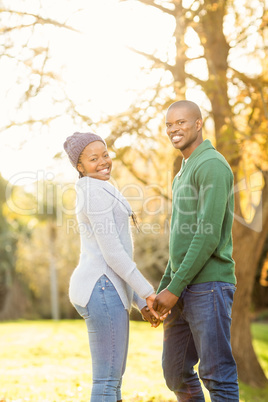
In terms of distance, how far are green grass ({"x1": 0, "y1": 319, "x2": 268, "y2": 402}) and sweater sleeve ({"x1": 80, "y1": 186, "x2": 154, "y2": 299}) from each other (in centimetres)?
267

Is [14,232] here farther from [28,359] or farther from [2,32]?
[2,32]

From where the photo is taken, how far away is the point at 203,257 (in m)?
2.78

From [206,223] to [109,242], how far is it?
22.4 inches

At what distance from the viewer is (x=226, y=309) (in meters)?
2.83

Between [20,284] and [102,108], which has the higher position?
[102,108]

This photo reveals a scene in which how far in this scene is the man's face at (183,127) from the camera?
9.98 ft

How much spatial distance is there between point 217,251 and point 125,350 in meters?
0.80

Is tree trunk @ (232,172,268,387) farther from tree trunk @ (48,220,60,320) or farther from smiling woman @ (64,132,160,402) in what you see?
tree trunk @ (48,220,60,320)

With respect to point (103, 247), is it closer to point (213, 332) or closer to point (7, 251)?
point (213, 332)

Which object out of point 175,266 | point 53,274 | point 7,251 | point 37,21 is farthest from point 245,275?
point 7,251

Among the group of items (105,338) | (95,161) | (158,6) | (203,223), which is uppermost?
(158,6)

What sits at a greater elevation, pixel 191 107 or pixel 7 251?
pixel 191 107

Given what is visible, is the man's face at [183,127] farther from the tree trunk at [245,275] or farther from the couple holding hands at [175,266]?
the tree trunk at [245,275]

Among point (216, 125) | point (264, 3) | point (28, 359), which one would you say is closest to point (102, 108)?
point (216, 125)
